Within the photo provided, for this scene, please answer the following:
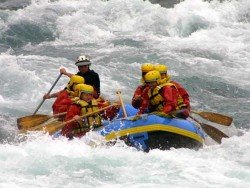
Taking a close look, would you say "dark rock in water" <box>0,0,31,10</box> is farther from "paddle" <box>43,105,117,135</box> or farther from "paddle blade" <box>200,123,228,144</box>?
"paddle blade" <box>200,123,228,144</box>

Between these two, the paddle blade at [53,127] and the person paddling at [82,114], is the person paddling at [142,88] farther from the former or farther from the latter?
the paddle blade at [53,127]

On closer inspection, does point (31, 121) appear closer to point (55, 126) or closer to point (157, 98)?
point (55, 126)

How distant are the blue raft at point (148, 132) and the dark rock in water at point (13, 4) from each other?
12.9 meters

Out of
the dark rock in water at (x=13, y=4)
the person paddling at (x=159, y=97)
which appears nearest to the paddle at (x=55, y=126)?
the person paddling at (x=159, y=97)

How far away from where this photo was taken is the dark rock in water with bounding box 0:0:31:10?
20672 mm

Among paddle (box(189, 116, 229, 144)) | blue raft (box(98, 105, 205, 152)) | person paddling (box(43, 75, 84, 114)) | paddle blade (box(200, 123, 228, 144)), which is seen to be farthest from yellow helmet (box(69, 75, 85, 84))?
paddle blade (box(200, 123, 228, 144))

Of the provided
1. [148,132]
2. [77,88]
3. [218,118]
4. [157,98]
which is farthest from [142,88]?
[218,118]

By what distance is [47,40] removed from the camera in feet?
59.2

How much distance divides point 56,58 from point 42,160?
27.9 feet

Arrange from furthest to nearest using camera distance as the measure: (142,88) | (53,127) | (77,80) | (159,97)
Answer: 1. (142,88)
2. (77,80)
3. (53,127)
4. (159,97)

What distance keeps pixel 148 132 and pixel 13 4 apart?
13830 mm

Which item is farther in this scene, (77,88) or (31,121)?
(31,121)

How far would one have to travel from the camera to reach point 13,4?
21.1m

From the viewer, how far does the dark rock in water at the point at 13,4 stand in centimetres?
2067
